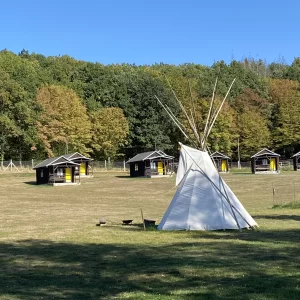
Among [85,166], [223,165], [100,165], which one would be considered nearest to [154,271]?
[85,166]

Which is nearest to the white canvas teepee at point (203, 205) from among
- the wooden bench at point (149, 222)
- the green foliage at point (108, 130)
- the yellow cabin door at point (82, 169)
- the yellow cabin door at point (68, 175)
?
the wooden bench at point (149, 222)

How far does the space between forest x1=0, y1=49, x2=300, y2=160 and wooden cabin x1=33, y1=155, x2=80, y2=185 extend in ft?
52.9

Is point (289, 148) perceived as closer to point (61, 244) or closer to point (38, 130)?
point (38, 130)

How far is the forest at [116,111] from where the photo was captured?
72.9m

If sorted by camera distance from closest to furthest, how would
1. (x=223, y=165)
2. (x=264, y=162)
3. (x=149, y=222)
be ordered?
1. (x=149, y=222)
2. (x=264, y=162)
3. (x=223, y=165)

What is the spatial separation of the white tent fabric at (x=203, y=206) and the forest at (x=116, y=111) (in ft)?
176

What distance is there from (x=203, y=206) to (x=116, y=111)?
64.9 m

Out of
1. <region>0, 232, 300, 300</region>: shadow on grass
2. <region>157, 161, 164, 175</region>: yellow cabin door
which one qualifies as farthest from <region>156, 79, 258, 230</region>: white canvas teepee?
<region>157, 161, 164, 175</region>: yellow cabin door

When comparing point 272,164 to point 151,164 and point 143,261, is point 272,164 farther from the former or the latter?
point 143,261

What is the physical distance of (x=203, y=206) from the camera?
56.1 feet

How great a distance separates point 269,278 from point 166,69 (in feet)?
318

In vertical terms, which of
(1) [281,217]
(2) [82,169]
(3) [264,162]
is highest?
(3) [264,162]

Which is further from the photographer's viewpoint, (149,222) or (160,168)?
(160,168)

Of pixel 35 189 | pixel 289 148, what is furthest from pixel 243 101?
pixel 35 189
